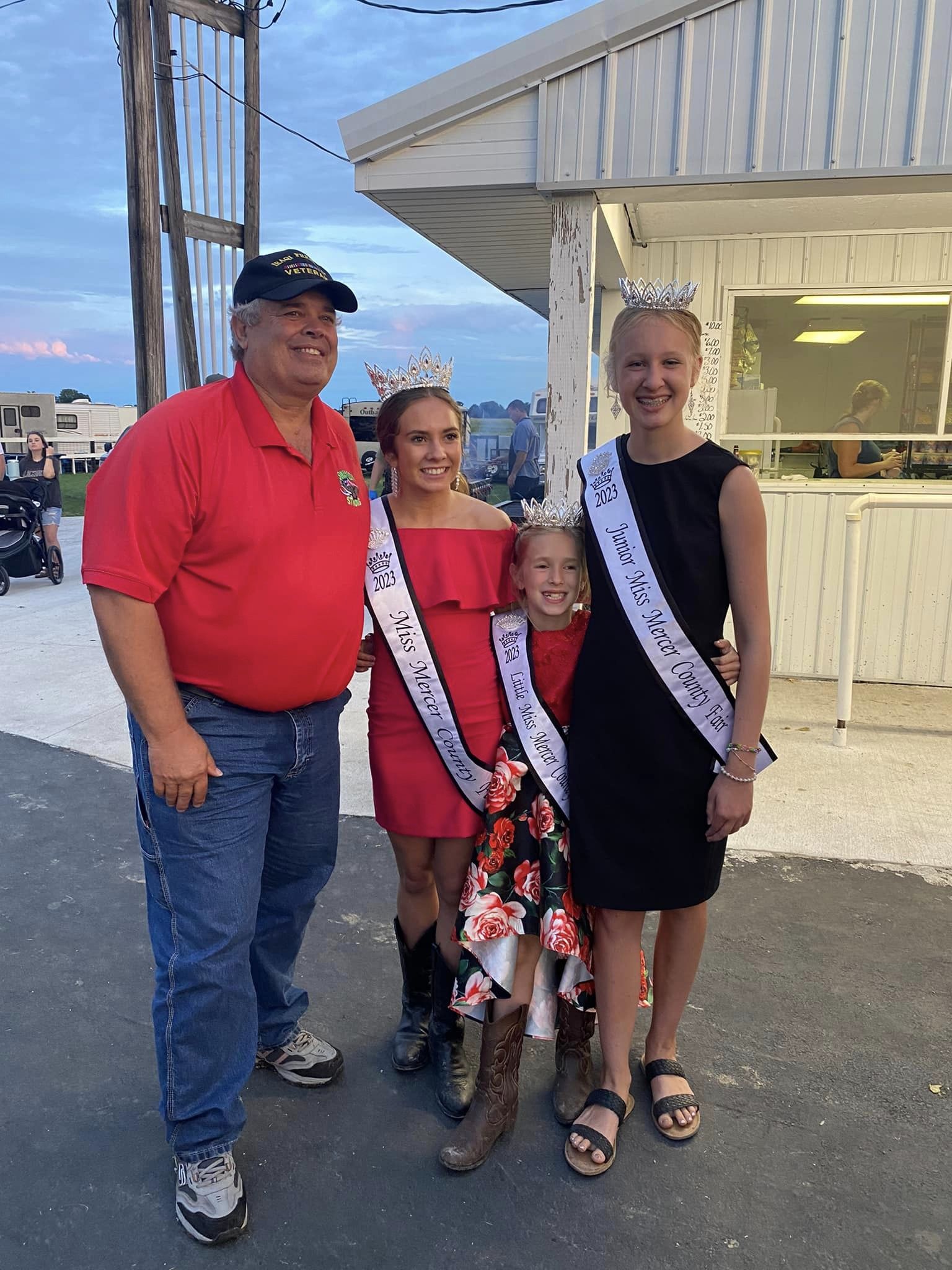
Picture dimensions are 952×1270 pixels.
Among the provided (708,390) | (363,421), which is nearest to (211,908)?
(708,390)

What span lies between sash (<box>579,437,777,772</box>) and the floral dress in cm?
23

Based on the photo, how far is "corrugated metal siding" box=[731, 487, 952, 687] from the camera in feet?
17.3

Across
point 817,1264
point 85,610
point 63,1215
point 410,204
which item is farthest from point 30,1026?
point 85,610

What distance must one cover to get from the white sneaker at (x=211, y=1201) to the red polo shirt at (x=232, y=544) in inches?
37.4

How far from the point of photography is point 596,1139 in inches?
80.4

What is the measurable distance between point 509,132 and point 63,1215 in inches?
158

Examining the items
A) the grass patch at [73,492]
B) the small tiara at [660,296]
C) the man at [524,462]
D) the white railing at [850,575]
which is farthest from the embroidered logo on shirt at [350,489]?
the grass patch at [73,492]

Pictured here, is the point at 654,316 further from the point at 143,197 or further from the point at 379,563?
the point at 143,197

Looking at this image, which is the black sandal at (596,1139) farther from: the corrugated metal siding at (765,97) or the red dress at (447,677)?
the corrugated metal siding at (765,97)

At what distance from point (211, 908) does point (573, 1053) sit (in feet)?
3.19

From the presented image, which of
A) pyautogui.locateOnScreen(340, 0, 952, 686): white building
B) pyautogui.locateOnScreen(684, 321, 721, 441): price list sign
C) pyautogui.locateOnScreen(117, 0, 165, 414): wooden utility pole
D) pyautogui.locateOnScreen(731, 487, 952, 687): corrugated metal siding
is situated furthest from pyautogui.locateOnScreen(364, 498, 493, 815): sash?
pyautogui.locateOnScreen(117, 0, 165, 414): wooden utility pole

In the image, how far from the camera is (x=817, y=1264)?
1771 mm

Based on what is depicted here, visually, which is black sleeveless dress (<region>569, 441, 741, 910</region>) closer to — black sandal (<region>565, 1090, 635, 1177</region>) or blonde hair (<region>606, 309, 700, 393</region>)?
blonde hair (<region>606, 309, 700, 393</region>)

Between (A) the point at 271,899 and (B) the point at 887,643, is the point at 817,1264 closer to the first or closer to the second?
(A) the point at 271,899
